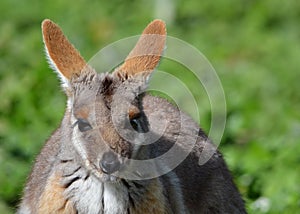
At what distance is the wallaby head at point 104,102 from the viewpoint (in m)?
6.86

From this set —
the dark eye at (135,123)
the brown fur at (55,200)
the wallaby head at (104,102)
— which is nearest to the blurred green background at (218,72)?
the brown fur at (55,200)

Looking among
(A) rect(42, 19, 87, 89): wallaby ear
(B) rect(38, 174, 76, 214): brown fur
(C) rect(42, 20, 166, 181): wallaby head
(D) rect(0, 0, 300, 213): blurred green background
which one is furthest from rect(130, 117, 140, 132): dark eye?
(D) rect(0, 0, 300, 213): blurred green background

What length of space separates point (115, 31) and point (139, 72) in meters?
6.76

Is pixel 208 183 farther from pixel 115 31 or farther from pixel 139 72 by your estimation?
pixel 115 31

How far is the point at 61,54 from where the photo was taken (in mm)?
7195

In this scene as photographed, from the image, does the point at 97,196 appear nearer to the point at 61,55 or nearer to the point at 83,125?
the point at 83,125

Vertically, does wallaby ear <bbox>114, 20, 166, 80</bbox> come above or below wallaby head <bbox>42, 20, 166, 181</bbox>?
above

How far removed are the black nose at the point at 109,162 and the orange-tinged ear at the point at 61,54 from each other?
61 centimetres

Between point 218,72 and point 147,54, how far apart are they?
5519mm

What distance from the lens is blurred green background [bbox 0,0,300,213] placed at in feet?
32.3

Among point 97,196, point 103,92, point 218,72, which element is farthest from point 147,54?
point 218,72

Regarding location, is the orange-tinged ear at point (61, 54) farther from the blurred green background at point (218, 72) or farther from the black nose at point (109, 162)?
the blurred green background at point (218, 72)

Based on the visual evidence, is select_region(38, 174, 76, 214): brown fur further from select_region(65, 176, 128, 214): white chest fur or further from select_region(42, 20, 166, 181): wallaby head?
select_region(42, 20, 166, 181): wallaby head

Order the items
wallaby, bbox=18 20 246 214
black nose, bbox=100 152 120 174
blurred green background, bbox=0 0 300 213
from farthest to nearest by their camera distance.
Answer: blurred green background, bbox=0 0 300 213, wallaby, bbox=18 20 246 214, black nose, bbox=100 152 120 174
